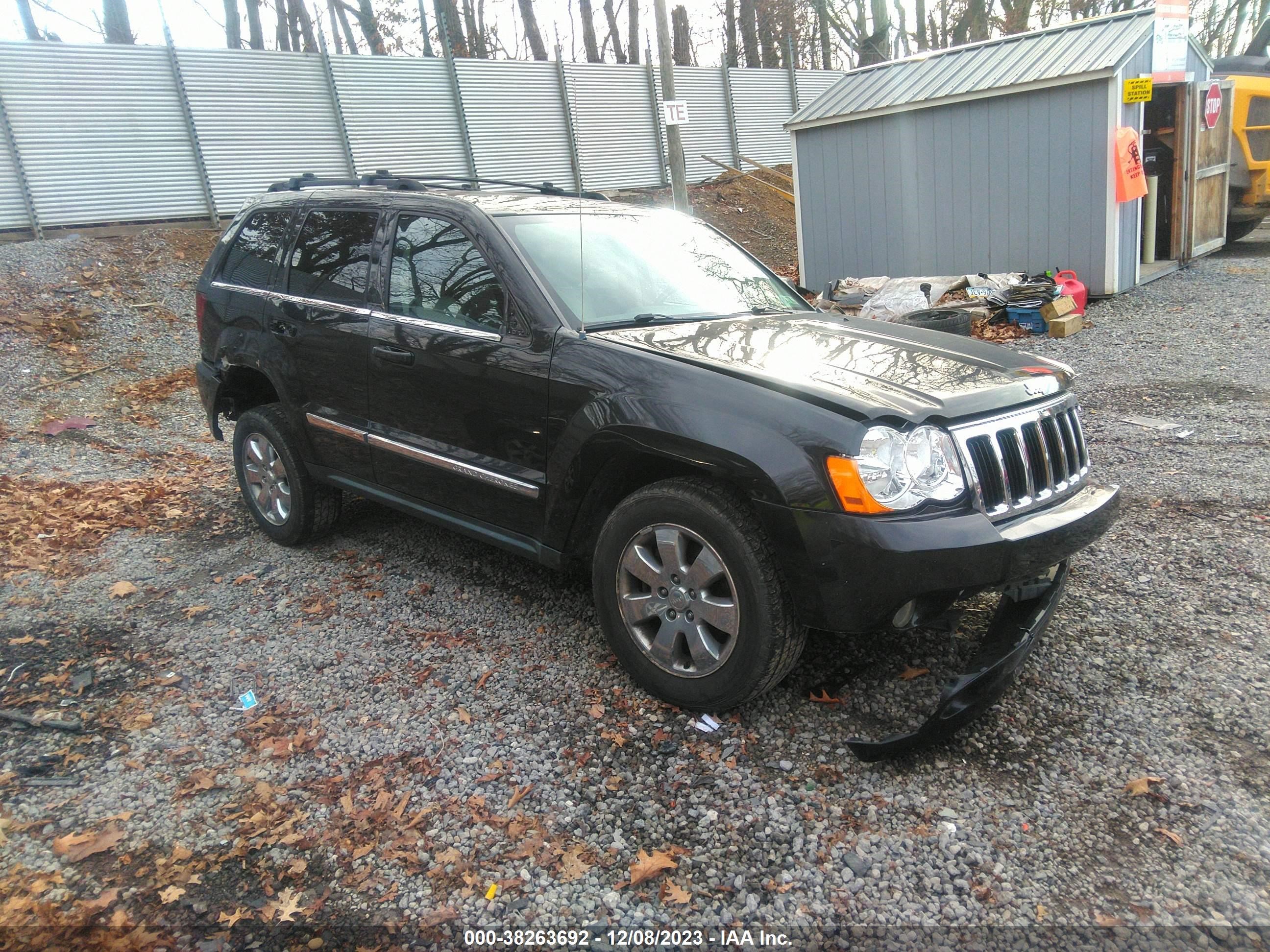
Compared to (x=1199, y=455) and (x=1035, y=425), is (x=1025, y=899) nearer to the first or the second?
(x=1035, y=425)

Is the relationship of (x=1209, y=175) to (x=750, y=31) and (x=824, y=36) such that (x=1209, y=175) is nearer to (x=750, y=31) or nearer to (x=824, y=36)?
(x=824, y=36)

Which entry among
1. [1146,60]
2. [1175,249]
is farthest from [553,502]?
[1175,249]

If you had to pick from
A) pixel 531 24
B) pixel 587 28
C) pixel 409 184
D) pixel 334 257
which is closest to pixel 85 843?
pixel 334 257

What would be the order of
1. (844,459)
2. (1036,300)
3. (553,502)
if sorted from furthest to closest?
(1036,300), (553,502), (844,459)

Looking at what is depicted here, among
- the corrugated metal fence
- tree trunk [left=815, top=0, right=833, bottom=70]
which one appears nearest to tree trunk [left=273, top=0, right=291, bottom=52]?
the corrugated metal fence

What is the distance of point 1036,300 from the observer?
10.3 m

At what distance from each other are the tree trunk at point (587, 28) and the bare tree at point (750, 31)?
5.11m

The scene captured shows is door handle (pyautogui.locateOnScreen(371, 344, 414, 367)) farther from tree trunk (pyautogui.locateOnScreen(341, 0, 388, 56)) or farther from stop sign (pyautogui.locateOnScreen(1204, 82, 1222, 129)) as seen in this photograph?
tree trunk (pyautogui.locateOnScreen(341, 0, 388, 56))

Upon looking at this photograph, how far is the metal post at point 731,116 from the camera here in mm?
21875

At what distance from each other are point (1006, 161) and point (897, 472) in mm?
10428

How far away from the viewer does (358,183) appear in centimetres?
491

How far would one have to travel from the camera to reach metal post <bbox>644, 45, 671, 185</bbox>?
2022 cm

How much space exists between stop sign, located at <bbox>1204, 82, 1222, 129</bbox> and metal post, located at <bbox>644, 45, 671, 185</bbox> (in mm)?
10591

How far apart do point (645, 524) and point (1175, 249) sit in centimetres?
1316
